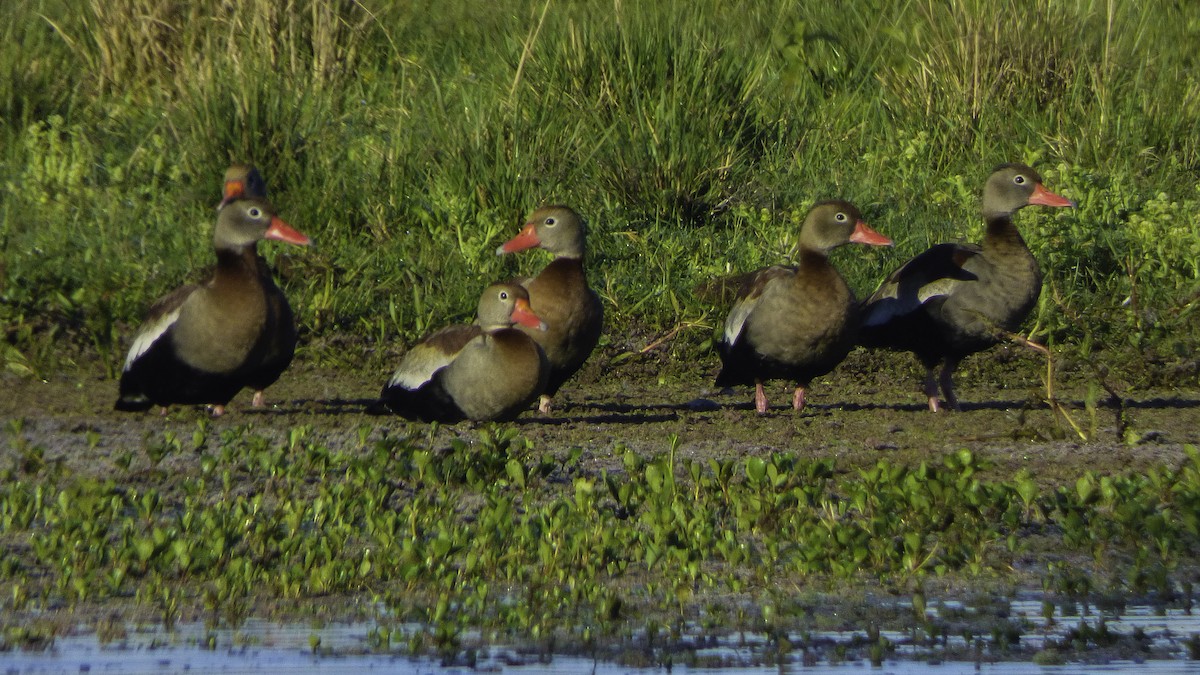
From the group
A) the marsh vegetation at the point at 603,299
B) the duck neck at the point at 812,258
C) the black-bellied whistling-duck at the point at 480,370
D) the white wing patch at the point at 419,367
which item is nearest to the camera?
the marsh vegetation at the point at 603,299

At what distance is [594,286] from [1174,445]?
3.35m

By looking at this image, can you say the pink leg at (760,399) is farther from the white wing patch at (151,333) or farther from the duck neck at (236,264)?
the white wing patch at (151,333)

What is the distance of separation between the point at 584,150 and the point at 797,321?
2629 mm

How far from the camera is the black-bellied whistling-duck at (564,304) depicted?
26.1 ft

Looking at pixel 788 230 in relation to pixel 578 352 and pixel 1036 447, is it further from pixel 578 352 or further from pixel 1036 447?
pixel 1036 447

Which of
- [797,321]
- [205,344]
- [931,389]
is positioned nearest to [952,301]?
[931,389]

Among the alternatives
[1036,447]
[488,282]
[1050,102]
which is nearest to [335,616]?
[1036,447]

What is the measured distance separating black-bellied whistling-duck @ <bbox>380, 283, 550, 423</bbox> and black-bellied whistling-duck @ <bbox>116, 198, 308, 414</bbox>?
613mm

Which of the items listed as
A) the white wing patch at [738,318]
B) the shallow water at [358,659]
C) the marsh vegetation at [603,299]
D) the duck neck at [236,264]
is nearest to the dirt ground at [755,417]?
the marsh vegetation at [603,299]

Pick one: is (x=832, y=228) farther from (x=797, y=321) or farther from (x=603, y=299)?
(x=603, y=299)

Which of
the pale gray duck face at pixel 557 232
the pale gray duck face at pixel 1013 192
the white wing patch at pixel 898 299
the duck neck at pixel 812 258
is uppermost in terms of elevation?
the pale gray duck face at pixel 1013 192

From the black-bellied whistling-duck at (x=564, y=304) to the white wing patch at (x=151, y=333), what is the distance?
5.08ft

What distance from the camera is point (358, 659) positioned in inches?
168

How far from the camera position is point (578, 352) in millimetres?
8062
